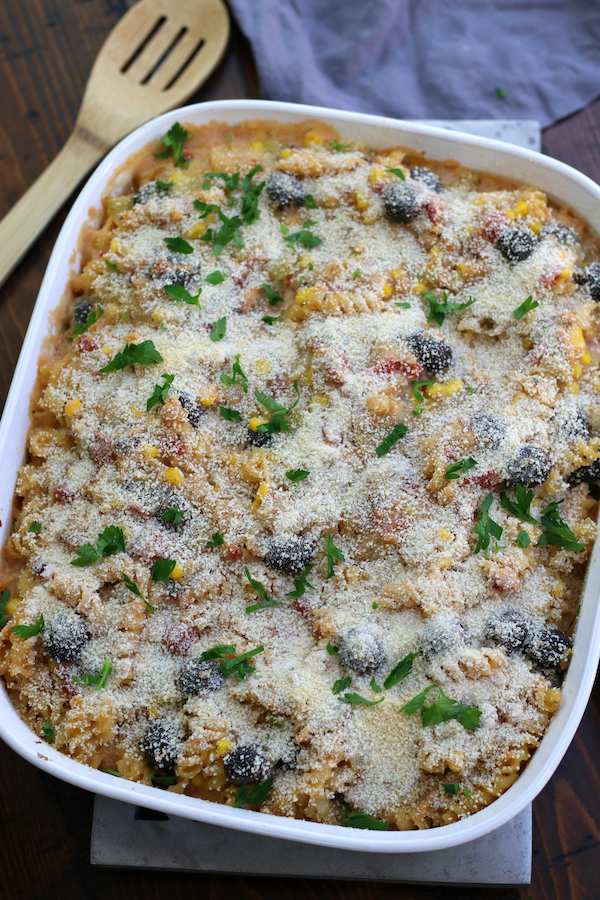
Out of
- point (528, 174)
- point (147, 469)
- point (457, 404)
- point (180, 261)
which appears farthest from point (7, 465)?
point (528, 174)

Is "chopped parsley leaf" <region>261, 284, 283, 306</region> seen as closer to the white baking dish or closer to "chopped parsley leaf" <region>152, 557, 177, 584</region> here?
the white baking dish

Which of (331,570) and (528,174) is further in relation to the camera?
(528,174)

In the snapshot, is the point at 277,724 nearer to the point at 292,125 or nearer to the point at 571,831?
the point at 571,831

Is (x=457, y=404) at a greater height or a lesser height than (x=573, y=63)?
lesser

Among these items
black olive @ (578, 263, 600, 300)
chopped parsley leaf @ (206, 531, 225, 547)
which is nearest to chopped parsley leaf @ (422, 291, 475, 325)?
black olive @ (578, 263, 600, 300)

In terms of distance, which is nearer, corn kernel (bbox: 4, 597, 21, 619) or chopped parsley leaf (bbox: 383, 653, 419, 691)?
chopped parsley leaf (bbox: 383, 653, 419, 691)

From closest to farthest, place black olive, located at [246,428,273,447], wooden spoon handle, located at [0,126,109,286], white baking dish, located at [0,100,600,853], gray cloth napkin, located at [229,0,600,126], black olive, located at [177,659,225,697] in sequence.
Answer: white baking dish, located at [0,100,600,853] → black olive, located at [177,659,225,697] → black olive, located at [246,428,273,447] → wooden spoon handle, located at [0,126,109,286] → gray cloth napkin, located at [229,0,600,126]
